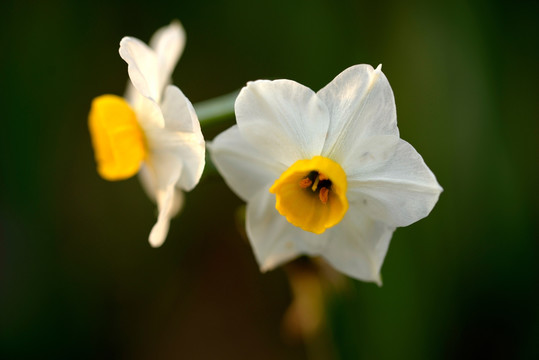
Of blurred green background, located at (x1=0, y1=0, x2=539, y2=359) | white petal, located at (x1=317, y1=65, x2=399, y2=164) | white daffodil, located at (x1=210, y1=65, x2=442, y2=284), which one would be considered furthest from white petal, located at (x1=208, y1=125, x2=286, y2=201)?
blurred green background, located at (x1=0, y1=0, x2=539, y2=359)

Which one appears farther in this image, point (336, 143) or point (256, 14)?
point (256, 14)

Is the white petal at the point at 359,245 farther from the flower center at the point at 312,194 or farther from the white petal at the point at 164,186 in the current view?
the white petal at the point at 164,186

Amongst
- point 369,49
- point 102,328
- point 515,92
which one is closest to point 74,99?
point 102,328

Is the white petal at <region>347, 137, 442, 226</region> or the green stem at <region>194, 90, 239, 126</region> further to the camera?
the green stem at <region>194, 90, 239, 126</region>

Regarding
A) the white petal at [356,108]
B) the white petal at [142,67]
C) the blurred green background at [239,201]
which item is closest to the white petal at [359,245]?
the white petal at [356,108]

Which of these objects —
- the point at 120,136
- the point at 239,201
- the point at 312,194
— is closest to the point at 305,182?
the point at 312,194

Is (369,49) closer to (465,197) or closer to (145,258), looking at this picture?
(465,197)

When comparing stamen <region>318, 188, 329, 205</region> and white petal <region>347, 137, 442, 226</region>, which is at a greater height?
white petal <region>347, 137, 442, 226</region>

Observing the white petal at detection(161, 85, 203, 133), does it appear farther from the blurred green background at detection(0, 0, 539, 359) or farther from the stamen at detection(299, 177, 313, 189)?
the blurred green background at detection(0, 0, 539, 359)
